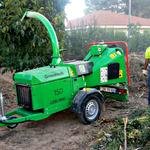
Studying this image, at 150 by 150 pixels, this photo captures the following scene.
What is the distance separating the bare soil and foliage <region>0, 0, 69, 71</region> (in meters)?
1.30

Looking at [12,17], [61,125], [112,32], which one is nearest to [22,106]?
[61,125]

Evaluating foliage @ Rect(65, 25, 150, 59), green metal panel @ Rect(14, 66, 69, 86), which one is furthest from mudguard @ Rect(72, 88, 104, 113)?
foliage @ Rect(65, 25, 150, 59)

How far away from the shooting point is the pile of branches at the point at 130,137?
509cm

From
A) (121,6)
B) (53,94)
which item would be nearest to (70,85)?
(53,94)

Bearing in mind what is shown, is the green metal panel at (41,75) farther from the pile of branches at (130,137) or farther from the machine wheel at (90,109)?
the pile of branches at (130,137)

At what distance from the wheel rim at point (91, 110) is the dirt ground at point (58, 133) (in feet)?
0.63

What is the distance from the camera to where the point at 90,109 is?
7070 mm

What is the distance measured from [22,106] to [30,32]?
79.3 inches

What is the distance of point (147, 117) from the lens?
229 inches

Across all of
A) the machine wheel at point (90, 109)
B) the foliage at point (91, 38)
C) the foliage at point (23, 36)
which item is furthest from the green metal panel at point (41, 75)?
A: the foliage at point (91, 38)

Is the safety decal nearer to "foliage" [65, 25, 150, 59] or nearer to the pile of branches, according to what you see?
the pile of branches

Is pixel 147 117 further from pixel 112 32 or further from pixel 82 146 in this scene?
pixel 112 32

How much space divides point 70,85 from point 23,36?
1.90 m

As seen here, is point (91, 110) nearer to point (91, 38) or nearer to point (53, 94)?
point (53, 94)
